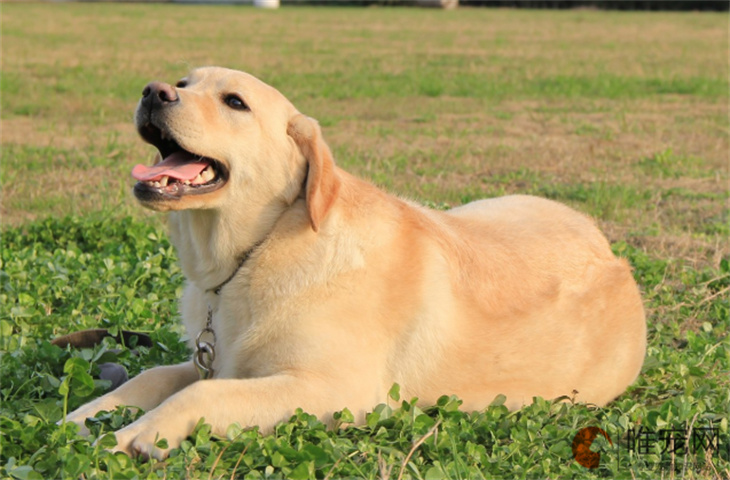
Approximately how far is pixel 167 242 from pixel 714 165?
6.51 metres

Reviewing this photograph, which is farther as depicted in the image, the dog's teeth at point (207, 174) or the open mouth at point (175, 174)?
the dog's teeth at point (207, 174)

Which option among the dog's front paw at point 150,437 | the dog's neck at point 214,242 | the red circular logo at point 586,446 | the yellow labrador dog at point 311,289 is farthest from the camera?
the dog's neck at point 214,242

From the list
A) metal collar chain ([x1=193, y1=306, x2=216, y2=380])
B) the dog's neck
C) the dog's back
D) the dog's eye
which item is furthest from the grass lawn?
the dog's eye

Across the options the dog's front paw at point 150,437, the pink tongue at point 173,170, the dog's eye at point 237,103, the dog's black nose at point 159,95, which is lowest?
the dog's front paw at point 150,437

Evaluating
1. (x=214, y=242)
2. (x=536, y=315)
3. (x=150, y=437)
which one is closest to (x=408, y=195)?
(x=536, y=315)

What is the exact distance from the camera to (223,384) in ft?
13.0

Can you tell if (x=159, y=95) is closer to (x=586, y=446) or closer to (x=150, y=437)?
(x=150, y=437)

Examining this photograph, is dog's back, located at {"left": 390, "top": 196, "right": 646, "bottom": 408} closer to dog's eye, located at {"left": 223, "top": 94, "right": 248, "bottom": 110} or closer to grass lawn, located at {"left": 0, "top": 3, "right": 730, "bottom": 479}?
grass lawn, located at {"left": 0, "top": 3, "right": 730, "bottom": 479}

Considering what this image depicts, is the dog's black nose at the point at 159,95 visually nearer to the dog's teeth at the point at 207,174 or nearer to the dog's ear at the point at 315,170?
the dog's teeth at the point at 207,174

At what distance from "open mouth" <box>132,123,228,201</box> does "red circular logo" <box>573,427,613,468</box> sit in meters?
1.81

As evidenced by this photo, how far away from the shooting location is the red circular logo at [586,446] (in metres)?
4.01

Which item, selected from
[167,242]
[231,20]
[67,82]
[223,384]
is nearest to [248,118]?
[223,384]

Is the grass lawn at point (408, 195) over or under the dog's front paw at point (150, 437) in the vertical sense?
under

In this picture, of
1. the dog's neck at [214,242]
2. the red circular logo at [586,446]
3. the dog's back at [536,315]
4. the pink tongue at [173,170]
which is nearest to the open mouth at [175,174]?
the pink tongue at [173,170]
